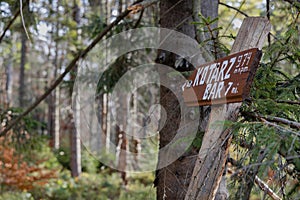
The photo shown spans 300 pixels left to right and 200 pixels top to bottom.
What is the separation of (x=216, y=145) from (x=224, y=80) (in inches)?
11.2

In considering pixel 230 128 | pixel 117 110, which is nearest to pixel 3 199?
pixel 117 110

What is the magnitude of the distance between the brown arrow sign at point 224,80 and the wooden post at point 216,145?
0.06m

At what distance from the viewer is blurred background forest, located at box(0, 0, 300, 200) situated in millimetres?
1381

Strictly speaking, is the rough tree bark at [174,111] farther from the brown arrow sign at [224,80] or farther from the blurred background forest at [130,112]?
the brown arrow sign at [224,80]

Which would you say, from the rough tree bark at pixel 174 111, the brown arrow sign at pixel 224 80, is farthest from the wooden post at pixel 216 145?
the rough tree bark at pixel 174 111

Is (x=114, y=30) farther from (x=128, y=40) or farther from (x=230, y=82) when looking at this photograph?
(x=230, y=82)

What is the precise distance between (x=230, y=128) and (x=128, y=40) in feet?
11.5

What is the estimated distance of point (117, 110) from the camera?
1123 centimetres

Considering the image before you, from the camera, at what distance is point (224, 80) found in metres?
1.61

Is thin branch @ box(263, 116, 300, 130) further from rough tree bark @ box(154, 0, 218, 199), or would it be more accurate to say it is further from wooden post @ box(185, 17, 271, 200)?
rough tree bark @ box(154, 0, 218, 199)

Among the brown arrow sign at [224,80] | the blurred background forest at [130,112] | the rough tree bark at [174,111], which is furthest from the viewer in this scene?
the rough tree bark at [174,111]

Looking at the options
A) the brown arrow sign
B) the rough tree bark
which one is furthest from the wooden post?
the rough tree bark

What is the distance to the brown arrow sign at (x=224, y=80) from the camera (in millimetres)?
1488

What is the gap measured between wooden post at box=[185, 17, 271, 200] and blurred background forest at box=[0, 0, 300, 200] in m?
0.07
